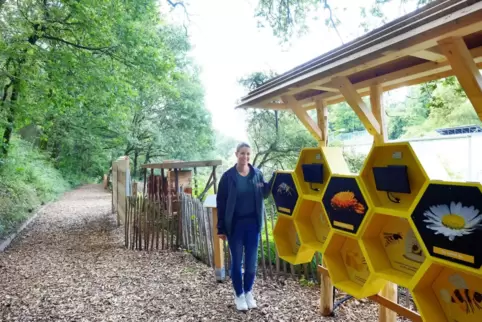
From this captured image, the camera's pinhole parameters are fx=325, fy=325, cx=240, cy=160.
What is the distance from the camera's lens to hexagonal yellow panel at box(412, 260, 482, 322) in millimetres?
1777

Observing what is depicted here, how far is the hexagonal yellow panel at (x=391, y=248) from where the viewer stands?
6.77ft

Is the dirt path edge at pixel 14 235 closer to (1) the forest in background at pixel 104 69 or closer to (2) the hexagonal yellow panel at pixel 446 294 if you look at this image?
(1) the forest in background at pixel 104 69

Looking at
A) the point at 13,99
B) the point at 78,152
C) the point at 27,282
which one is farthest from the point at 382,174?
the point at 78,152

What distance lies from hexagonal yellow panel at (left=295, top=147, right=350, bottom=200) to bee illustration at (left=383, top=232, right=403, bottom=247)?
55 centimetres

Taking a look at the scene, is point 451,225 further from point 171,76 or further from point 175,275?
point 171,76

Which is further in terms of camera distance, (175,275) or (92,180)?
(92,180)

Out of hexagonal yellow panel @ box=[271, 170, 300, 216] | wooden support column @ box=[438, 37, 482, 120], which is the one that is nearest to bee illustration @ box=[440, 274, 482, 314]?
wooden support column @ box=[438, 37, 482, 120]

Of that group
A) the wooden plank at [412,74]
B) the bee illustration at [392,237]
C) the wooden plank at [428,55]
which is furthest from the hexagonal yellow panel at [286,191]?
the wooden plank at [428,55]

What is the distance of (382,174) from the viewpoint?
2.09 meters

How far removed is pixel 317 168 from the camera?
2.69 metres

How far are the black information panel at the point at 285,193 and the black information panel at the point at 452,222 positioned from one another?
4.00ft

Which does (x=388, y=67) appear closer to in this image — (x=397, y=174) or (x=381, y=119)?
(x=381, y=119)

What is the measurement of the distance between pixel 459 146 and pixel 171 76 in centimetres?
739

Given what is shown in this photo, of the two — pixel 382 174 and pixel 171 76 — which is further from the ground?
pixel 171 76
